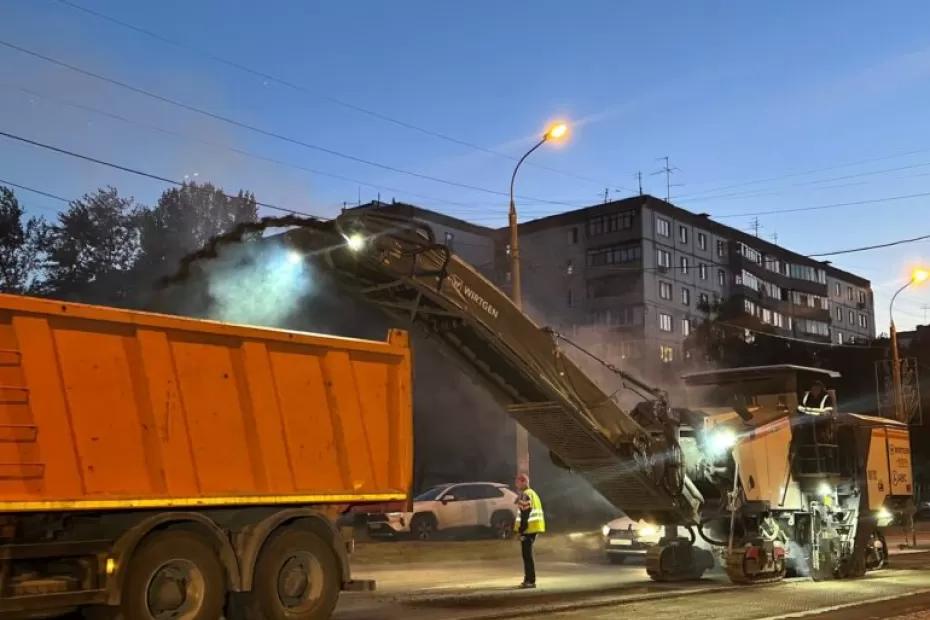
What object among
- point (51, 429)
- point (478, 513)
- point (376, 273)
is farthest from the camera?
point (478, 513)

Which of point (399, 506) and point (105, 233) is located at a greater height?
point (105, 233)

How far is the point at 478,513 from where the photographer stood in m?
24.4

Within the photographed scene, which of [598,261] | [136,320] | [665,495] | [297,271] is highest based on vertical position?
[598,261]

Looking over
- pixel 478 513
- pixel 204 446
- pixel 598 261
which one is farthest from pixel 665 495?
pixel 598 261

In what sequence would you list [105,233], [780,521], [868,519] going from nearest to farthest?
[780,521]
[868,519]
[105,233]

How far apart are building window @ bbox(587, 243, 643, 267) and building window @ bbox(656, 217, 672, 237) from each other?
214cm

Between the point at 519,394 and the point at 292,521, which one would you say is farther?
the point at 519,394

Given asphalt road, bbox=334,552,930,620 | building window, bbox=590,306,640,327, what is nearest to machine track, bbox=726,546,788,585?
asphalt road, bbox=334,552,930,620

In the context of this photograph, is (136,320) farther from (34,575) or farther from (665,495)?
(665,495)

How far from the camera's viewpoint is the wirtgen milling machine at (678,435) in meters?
11.3

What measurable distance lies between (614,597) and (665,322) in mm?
48395

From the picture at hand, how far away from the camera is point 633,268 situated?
56.2m

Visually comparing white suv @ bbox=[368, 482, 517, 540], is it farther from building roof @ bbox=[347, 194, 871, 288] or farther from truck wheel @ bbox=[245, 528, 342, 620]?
building roof @ bbox=[347, 194, 871, 288]

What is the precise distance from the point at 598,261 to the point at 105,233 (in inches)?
1280
